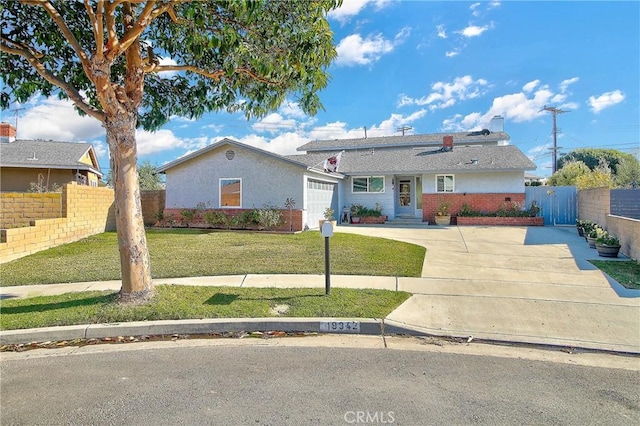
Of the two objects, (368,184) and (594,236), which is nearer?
(594,236)

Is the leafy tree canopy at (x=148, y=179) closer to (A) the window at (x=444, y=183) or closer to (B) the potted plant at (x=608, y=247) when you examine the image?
(A) the window at (x=444, y=183)

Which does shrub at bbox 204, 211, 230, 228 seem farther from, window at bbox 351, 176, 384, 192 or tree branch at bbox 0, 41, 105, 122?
tree branch at bbox 0, 41, 105, 122

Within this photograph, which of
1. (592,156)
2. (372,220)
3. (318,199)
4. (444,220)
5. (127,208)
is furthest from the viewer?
(592,156)

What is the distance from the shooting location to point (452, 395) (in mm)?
3482

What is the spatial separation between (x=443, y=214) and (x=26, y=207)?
59.5ft

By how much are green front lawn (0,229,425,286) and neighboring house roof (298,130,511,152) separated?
24283mm

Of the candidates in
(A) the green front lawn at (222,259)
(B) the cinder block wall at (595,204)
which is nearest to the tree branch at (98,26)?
(A) the green front lawn at (222,259)

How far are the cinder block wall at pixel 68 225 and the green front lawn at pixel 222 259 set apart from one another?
1.04 feet

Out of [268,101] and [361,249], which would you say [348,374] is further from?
[361,249]

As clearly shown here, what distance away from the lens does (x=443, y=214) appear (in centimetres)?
1977

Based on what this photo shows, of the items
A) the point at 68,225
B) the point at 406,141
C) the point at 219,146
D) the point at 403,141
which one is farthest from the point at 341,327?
the point at 403,141

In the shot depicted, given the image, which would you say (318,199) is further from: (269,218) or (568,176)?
(568,176)

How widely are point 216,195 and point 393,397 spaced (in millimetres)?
15142

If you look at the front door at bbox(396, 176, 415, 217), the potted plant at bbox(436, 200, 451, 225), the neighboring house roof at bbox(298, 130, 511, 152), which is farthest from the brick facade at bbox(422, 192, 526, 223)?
the neighboring house roof at bbox(298, 130, 511, 152)
